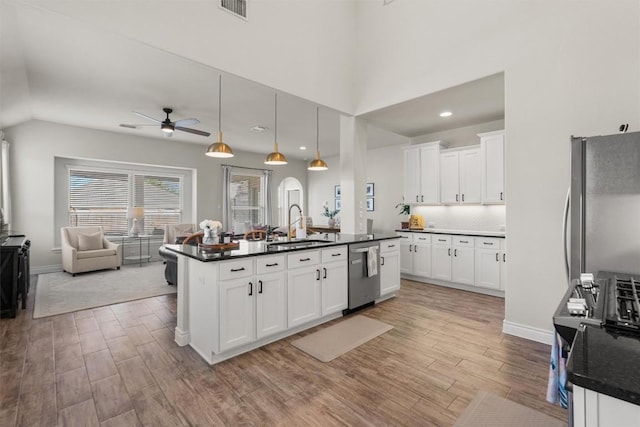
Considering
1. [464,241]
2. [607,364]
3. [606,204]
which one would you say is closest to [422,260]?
[464,241]

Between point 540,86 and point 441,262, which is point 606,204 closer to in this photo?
point 540,86

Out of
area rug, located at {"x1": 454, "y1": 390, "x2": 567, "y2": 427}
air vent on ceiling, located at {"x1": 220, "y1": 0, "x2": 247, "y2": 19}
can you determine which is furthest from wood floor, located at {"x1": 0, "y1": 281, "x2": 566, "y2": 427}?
air vent on ceiling, located at {"x1": 220, "y1": 0, "x2": 247, "y2": 19}

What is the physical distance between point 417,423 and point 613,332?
53.0 inches

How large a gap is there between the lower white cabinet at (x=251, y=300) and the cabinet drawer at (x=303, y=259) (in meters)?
0.11

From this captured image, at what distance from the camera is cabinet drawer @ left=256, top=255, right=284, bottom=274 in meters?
2.78

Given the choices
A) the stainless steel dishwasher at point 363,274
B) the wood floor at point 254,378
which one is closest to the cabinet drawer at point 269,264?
the wood floor at point 254,378

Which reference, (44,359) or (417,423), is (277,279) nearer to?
(417,423)

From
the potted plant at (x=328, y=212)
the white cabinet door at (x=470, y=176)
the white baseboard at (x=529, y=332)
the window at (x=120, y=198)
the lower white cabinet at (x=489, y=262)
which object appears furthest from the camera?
the potted plant at (x=328, y=212)

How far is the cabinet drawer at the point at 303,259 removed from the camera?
3.04 m

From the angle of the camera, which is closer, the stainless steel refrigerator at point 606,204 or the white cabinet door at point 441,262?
the stainless steel refrigerator at point 606,204

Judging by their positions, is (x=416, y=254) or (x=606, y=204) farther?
(x=416, y=254)

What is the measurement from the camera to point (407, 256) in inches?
222

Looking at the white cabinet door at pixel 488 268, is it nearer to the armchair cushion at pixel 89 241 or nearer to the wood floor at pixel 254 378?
the wood floor at pixel 254 378

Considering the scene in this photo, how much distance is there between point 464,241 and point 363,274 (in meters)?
2.11
